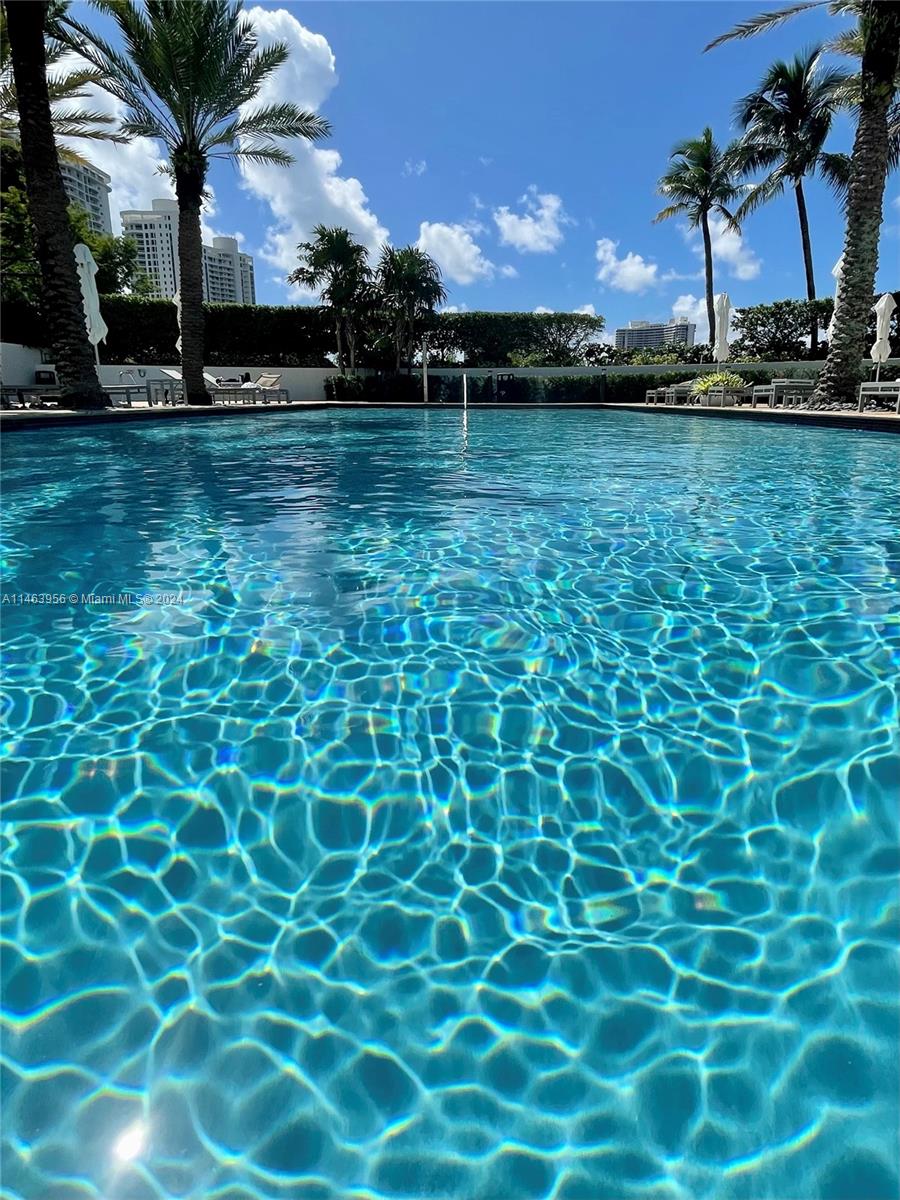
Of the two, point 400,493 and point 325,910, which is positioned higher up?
point 400,493

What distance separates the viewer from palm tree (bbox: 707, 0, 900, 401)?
11281mm

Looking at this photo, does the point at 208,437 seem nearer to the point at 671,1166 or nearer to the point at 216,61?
the point at 216,61

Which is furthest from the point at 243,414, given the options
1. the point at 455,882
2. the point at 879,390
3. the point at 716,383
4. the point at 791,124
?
the point at 791,124

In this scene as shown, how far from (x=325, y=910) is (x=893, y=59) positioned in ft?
52.0

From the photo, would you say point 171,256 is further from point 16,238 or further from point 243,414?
point 243,414

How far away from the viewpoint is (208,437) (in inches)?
469

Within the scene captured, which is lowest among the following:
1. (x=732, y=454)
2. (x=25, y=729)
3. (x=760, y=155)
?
(x=25, y=729)

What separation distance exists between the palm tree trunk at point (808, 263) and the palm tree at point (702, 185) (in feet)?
9.67

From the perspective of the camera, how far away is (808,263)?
2472cm

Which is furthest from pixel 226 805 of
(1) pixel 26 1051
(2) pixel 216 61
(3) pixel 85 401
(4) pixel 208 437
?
(2) pixel 216 61

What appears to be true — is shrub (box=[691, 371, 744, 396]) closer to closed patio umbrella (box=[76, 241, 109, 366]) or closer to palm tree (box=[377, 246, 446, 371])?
palm tree (box=[377, 246, 446, 371])

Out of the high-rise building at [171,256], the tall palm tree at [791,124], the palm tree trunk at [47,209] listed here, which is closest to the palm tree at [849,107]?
the tall palm tree at [791,124]

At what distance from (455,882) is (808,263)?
29617 millimetres

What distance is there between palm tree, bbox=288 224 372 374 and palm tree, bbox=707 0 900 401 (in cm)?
1576
